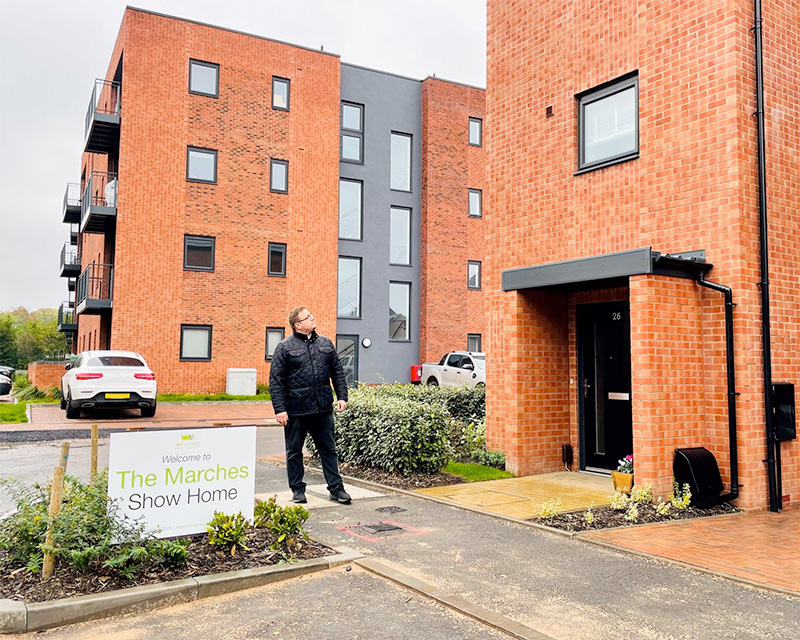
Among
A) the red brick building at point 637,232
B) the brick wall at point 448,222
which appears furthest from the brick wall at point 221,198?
the red brick building at point 637,232

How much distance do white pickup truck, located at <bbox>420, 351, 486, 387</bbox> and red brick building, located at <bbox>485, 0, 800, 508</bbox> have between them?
10610 millimetres

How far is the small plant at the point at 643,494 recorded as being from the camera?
22.6ft

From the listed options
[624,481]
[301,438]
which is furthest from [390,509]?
[624,481]

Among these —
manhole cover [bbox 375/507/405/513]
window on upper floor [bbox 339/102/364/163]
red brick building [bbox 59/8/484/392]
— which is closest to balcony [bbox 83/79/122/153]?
red brick building [bbox 59/8/484/392]

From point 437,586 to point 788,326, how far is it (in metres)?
5.35

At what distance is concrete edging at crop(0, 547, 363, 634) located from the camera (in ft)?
12.6

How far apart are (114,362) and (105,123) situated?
10.2 metres

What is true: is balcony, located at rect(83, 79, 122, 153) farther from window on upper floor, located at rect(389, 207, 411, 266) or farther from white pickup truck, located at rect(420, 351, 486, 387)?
white pickup truck, located at rect(420, 351, 486, 387)

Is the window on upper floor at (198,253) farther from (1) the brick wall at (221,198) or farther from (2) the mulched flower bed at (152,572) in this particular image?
(2) the mulched flower bed at (152,572)

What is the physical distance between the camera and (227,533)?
197 inches

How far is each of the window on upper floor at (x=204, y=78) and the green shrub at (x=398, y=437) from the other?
60.1 ft

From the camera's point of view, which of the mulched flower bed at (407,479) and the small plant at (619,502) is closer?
the small plant at (619,502)

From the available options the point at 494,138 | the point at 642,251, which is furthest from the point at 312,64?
the point at 642,251

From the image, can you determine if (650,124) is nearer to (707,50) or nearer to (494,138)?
(707,50)
